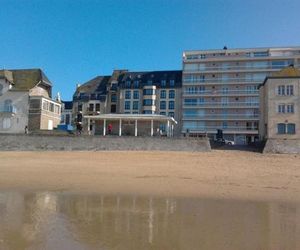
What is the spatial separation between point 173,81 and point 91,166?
5410 centimetres

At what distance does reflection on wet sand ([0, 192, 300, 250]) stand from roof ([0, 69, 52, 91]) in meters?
41.9

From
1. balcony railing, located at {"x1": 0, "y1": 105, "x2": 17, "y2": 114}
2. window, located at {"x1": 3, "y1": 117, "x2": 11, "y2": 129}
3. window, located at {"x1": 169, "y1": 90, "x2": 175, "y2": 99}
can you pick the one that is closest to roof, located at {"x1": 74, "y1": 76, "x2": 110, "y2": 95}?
window, located at {"x1": 169, "y1": 90, "x2": 175, "y2": 99}

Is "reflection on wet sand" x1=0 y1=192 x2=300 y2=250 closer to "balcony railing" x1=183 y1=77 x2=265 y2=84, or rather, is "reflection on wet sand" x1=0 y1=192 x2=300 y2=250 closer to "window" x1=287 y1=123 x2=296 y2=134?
"window" x1=287 y1=123 x2=296 y2=134

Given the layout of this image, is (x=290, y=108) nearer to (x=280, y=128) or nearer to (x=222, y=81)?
(x=280, y=128)

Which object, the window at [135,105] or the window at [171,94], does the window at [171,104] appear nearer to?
the window at [171,94]

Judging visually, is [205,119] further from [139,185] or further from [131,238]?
[131,238]

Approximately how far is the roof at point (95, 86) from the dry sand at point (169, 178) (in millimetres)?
50520

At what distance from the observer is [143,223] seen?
10.9 meters

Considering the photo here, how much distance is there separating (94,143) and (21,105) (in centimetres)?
1682

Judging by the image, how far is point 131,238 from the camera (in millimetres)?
9219

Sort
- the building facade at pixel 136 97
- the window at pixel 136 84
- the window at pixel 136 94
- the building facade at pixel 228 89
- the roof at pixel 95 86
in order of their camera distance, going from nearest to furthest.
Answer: the building facade at pixel 228 89, the building facade at pixel 136 97, the window at pixel 136 94, the window at pixel 136 84, the roof at pixel 95 86

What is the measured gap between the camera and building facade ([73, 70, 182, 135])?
260 feet

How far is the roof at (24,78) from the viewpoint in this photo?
54734mm

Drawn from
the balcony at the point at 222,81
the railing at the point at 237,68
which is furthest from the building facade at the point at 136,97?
the railing at the point at 237,68
